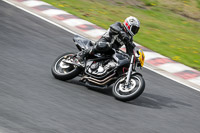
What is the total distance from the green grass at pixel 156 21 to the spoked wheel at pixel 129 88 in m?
4.20

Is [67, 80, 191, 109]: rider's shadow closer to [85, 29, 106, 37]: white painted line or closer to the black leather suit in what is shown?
the black leather suit

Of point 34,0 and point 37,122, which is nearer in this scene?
point 37,122

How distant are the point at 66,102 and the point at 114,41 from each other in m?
1.68

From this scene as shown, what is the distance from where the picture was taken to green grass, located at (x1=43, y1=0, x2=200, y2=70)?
12.2m

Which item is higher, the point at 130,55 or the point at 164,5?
the point at 164,5

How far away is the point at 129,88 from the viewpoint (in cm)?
736

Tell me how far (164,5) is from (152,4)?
2.17 feet

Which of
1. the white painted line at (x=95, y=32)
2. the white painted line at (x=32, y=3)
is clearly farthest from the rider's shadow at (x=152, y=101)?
the white painted line at (x=32, y=3)

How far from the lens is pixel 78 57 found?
314 inches

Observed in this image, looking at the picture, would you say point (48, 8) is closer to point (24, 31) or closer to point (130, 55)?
point (24, 31)

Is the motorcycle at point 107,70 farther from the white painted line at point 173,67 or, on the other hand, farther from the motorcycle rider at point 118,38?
the white painted line at point 173,67

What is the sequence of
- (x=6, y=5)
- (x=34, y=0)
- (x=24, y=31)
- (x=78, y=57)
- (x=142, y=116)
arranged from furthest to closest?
1. (x=34, y=0)
2. (x=6, y=5)
3. (x=24, y=31)
4. (x=78, y=57)
5. (x=142, y=116)

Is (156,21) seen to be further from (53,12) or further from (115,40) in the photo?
(115,40)

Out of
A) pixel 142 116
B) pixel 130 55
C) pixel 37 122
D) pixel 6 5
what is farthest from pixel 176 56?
pixel 37 122
